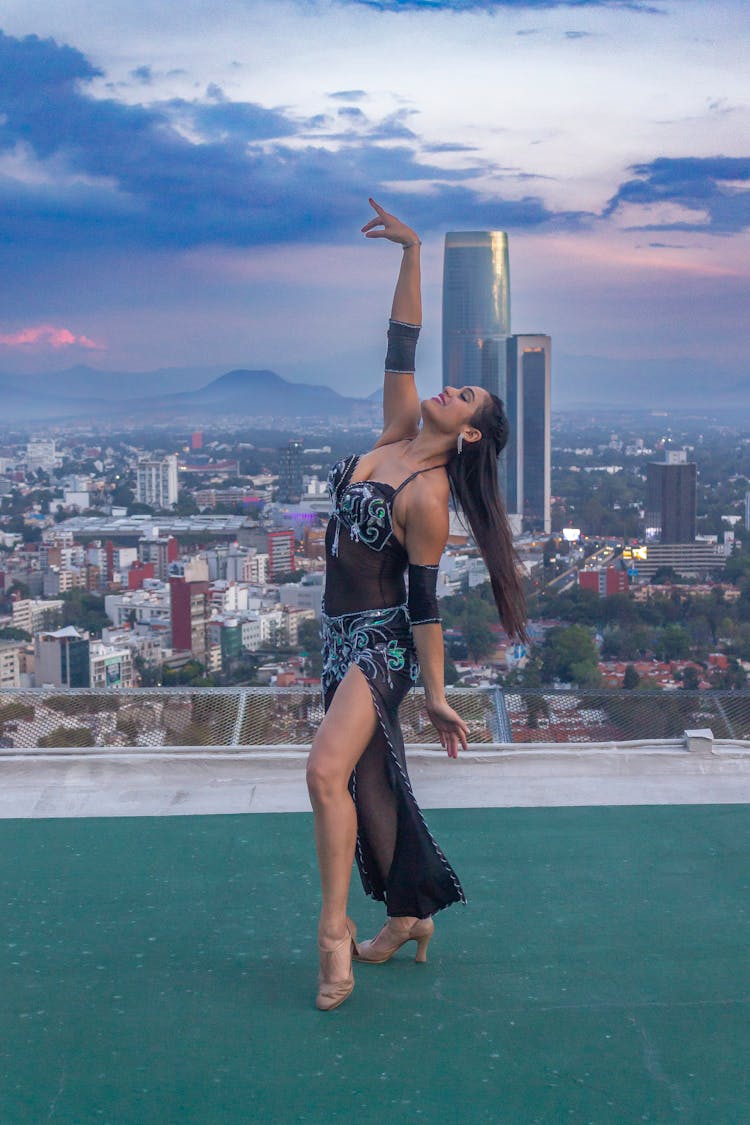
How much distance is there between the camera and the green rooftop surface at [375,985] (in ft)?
Answer: 6.33

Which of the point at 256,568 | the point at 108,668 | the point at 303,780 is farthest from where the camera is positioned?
the point at 256,568

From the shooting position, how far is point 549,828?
3.32 meters

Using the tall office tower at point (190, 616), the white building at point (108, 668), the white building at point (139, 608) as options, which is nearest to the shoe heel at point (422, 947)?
the white building at point (108, 668)

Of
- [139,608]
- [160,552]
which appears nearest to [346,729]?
[139,608]

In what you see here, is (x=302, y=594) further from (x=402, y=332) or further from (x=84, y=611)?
(x=402, y=332)

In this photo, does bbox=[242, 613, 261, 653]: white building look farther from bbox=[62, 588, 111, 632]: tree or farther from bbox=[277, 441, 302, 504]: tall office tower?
bbox=[277, 441, 302, 504]: tall office tower

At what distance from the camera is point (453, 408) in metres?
2.48

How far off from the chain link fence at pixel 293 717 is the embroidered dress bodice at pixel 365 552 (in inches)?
58.8

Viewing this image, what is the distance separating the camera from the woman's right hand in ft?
8.65

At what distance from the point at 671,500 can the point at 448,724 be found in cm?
1300

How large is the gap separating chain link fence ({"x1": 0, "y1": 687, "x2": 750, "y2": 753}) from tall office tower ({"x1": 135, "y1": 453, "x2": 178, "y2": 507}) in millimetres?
18963

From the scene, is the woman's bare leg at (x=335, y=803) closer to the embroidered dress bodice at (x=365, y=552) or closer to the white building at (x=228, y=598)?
the embroidered dress bodice at (x=365, y=552)

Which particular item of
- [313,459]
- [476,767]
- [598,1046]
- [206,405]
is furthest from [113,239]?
[598,1046]

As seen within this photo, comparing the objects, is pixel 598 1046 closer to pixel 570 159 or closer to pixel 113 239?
pixel 570 159
